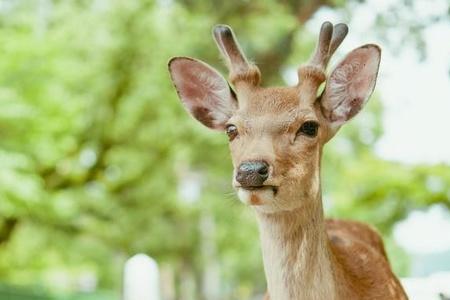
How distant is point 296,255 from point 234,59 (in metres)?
0.58

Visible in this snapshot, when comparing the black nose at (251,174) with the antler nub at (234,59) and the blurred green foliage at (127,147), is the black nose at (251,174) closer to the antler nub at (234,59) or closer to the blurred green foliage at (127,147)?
the antler nub at (234,59)

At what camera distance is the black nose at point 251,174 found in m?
2.14

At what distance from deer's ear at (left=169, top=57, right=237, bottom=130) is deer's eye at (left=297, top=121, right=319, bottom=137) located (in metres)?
0.26

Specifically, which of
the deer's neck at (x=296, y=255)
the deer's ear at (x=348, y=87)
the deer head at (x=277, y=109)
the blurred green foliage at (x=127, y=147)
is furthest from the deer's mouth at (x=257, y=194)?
the blurred green foliage at (x=127, y=147)

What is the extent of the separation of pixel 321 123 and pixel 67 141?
27.1 ft

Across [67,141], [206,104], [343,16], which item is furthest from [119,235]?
[206,104]

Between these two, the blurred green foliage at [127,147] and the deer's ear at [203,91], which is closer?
the deer's ear at [203,91]

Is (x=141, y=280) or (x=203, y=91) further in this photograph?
(x=203, y=91)

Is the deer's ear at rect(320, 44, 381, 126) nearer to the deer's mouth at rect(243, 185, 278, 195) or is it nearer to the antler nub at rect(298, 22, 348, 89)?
the antler nub at rect(298, 22, 348, 89)

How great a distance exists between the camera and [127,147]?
12.5 m

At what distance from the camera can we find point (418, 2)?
21.4 ft

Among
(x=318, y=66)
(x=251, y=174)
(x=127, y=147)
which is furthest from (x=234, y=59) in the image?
(x=127, y=147)

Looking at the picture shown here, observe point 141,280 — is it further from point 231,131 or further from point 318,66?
point 318,66

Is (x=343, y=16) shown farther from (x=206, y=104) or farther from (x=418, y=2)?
(x=206, y=104)
